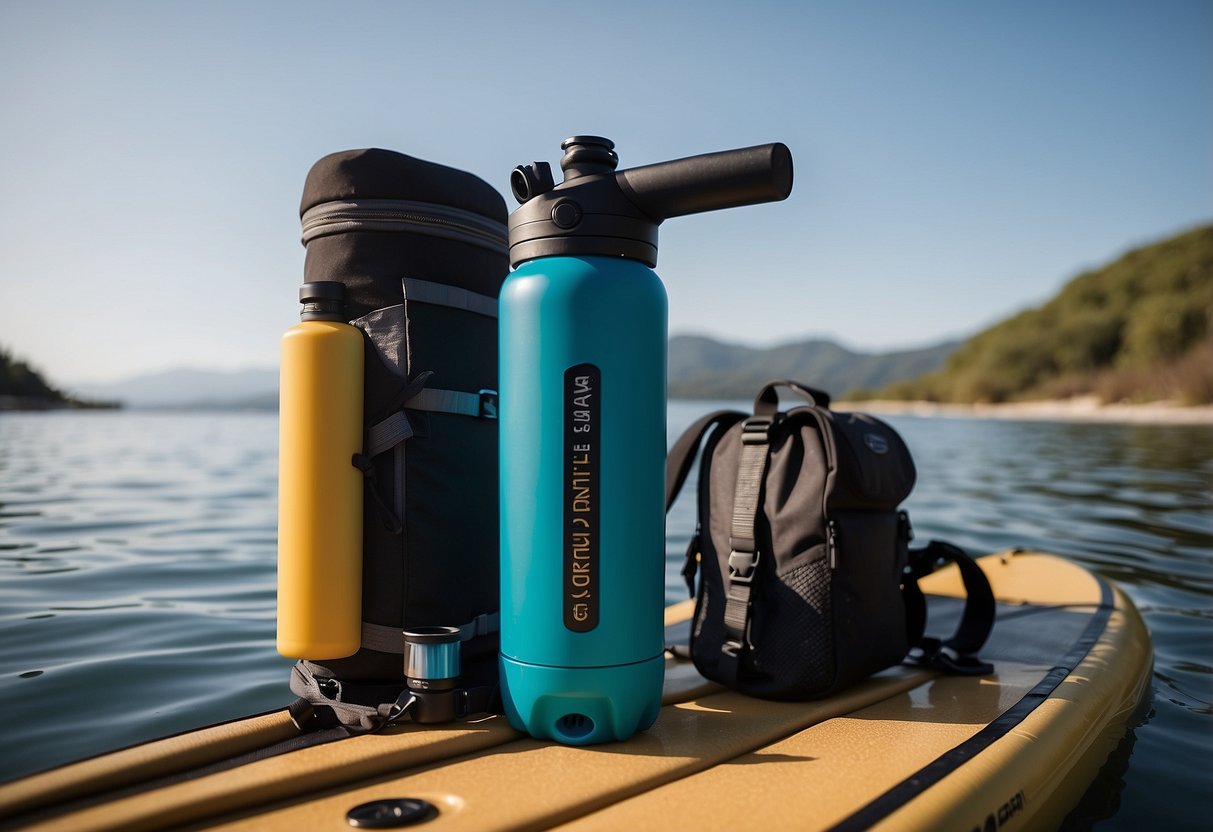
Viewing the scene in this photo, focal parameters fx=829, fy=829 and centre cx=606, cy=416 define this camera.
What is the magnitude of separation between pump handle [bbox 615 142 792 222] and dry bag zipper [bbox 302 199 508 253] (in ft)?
1.44

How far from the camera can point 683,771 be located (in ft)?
4.64

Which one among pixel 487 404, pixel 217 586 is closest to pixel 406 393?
pixel 487 404

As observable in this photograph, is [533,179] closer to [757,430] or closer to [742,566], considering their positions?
[757,430]

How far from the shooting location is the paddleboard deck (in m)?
1.21

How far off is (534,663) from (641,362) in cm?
58

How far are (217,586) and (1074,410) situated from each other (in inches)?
1304

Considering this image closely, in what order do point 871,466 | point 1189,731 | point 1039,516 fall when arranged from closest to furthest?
point 871,466 → point 1189,731 → point 1039,516

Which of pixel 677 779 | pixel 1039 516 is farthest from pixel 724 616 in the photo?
pixel 1039 516

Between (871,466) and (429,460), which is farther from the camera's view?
(871,466)

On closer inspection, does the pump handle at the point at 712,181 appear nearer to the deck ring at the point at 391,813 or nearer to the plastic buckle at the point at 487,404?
the plastic buckle at the point at 487,404

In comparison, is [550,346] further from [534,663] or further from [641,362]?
[534,663]

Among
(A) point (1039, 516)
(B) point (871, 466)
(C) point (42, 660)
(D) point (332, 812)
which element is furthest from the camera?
(A) point (1039, 516)

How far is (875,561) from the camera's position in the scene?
195cm

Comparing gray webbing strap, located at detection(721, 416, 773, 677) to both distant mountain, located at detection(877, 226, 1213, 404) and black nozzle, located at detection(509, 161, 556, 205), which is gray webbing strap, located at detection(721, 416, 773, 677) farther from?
distant mountain, located at detection(877, 226, 1213, 404)
